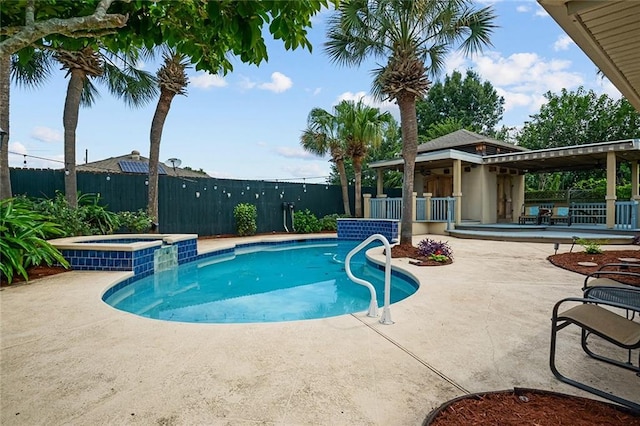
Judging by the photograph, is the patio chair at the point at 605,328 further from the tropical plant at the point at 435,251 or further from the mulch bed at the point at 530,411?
the tropical plant at the point at 435,251

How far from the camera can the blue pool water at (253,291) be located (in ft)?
16.2

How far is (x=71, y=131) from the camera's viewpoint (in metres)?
8.98

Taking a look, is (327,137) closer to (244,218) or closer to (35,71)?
(244,218)

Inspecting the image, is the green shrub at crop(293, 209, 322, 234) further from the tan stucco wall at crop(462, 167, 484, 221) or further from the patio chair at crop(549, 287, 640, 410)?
the patio chair at crop(549, 287, 640, 410)

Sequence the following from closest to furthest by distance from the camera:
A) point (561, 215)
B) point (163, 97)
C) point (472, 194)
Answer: point (163, 97)
point (561, 215)
point (472, 194)

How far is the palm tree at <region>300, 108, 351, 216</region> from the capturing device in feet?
53.7

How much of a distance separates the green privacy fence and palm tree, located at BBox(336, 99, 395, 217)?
2.29 m

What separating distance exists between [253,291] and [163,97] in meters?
7.57

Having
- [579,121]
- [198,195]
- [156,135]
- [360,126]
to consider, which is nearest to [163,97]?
[156,135]

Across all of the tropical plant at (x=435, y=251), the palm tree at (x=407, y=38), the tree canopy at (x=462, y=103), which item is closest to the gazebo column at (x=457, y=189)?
the palm tree at (x=407, y=38)

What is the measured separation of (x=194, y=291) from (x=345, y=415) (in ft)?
15.8

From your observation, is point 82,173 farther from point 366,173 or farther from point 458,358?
point 366,173

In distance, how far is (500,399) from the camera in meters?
2.11

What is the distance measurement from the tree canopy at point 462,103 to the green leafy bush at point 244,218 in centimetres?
2202
